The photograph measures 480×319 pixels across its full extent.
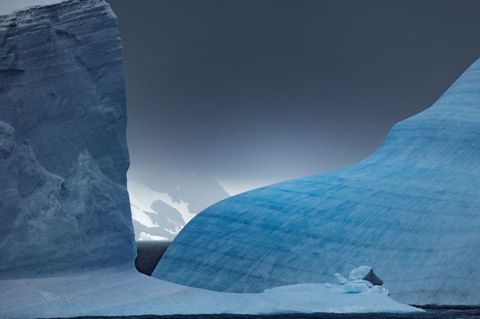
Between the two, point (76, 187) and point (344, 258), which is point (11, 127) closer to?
point (76, 187)

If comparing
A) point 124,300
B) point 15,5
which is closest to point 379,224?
point 124,300

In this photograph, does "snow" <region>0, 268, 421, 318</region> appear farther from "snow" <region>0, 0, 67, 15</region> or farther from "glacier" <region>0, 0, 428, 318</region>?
"snow" <region>0, 0, 67, 15</region>

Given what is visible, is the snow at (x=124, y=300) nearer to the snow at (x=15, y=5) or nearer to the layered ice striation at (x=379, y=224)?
the snow at (x=15, y=5)

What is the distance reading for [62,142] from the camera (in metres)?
25.5

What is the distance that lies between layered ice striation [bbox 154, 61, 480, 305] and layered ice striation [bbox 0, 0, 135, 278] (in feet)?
61.1

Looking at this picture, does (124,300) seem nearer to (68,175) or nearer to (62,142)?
(68,175)

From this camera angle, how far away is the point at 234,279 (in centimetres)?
4672

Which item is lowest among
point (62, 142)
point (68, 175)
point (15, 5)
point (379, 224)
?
point (379, 224)

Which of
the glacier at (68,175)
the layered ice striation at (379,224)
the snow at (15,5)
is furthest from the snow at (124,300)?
the layered ice striation at (379,224)

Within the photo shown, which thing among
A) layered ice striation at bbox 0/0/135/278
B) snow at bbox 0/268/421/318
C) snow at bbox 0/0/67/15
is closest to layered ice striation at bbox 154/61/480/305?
snow at bbox 0/268/421/318

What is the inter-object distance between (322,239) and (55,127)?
22.7 m

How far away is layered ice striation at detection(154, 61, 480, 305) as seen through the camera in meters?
42.4

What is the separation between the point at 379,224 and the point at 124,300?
22.4 meters

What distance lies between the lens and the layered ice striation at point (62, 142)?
2475 centimetres
